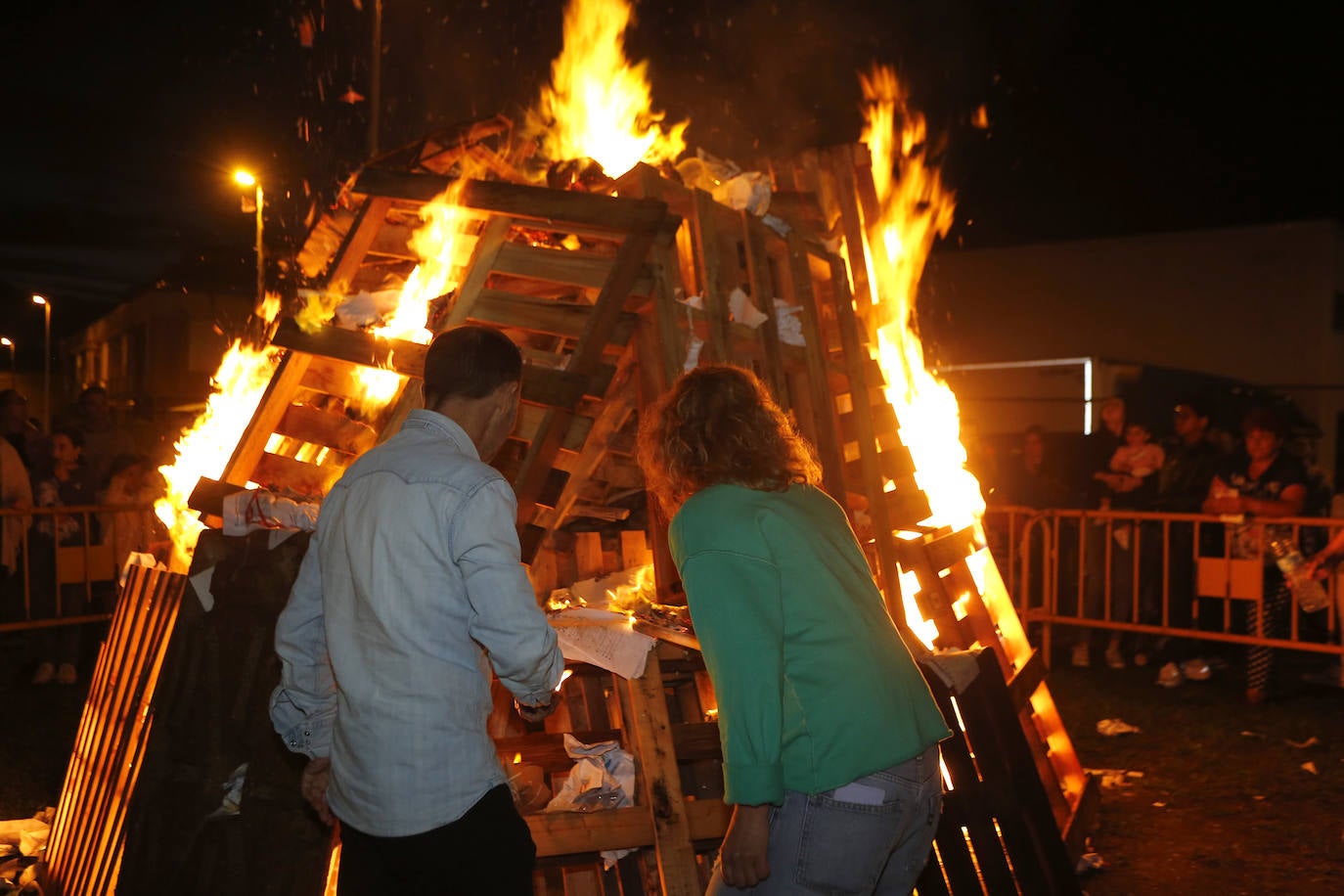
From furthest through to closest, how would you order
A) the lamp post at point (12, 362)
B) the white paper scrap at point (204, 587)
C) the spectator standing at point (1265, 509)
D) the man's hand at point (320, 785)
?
the lamp post at point (12, 362)
the spectator standing at point (1265, 509)
the white paper scrap at point (204, 587)
the man's hand at point (320, 785)

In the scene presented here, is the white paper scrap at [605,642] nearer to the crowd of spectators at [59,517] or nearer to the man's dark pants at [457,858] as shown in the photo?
the man's dark pants at [457,858]

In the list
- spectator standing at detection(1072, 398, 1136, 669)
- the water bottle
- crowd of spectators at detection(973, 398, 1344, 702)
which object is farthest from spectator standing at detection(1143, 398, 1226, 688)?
the water bottle

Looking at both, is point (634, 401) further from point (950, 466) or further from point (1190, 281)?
point (1190, 281)

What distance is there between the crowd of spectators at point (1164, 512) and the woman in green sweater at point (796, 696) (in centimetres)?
717

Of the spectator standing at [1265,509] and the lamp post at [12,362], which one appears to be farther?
the lamp post at [12,362]

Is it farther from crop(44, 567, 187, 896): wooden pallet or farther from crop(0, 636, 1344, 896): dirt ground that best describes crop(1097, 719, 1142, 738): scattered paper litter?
crop(44, 567, 187, 896): wooden pallet

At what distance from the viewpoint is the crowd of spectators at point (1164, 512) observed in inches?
326

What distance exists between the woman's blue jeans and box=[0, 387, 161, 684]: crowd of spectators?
786 cm

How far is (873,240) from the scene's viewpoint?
6.21 m

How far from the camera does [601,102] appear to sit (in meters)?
6.57

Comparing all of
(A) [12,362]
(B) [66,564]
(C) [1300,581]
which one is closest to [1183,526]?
(C) [1300,581]

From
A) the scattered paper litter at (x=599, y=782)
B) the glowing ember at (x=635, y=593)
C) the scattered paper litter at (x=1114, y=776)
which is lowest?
the scattered paper litter at (x=1114, y=776)

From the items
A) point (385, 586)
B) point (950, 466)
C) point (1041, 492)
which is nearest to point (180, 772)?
point (385, 586)

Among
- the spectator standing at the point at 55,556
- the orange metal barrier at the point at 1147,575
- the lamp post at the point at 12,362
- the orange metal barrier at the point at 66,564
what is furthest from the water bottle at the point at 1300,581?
the lamp post at the point at 12,362
